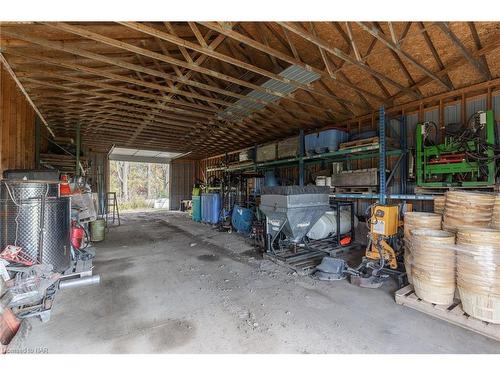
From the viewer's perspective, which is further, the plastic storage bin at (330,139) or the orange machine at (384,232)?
the plastic storage bin at (330,139)

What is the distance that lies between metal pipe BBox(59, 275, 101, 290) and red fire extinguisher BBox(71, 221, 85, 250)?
3.28ft

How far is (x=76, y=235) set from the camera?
14.5 ft

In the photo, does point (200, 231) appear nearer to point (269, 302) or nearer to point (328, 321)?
point (269, 302)

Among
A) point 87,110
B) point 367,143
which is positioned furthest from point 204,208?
point 367,143

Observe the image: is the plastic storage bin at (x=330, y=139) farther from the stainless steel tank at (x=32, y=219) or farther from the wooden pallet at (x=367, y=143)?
the stainless steel tank at (x=32, y=219)

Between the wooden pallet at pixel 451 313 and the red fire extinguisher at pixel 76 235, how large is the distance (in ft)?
17.6

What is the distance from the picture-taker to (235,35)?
10.9ft

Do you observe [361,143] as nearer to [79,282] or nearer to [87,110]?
[79,282]

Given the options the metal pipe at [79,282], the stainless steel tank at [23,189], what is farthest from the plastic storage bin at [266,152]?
the stainless steel tank at [23,189]

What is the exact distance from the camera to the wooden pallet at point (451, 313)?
7.56ft

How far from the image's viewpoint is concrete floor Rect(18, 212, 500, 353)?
7.11ft

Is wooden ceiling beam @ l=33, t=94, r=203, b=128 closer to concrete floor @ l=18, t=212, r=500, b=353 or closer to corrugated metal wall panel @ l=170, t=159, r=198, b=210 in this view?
concrete floor @ l=18, t=212, r=500, b=353

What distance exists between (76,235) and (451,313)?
5.84 m
